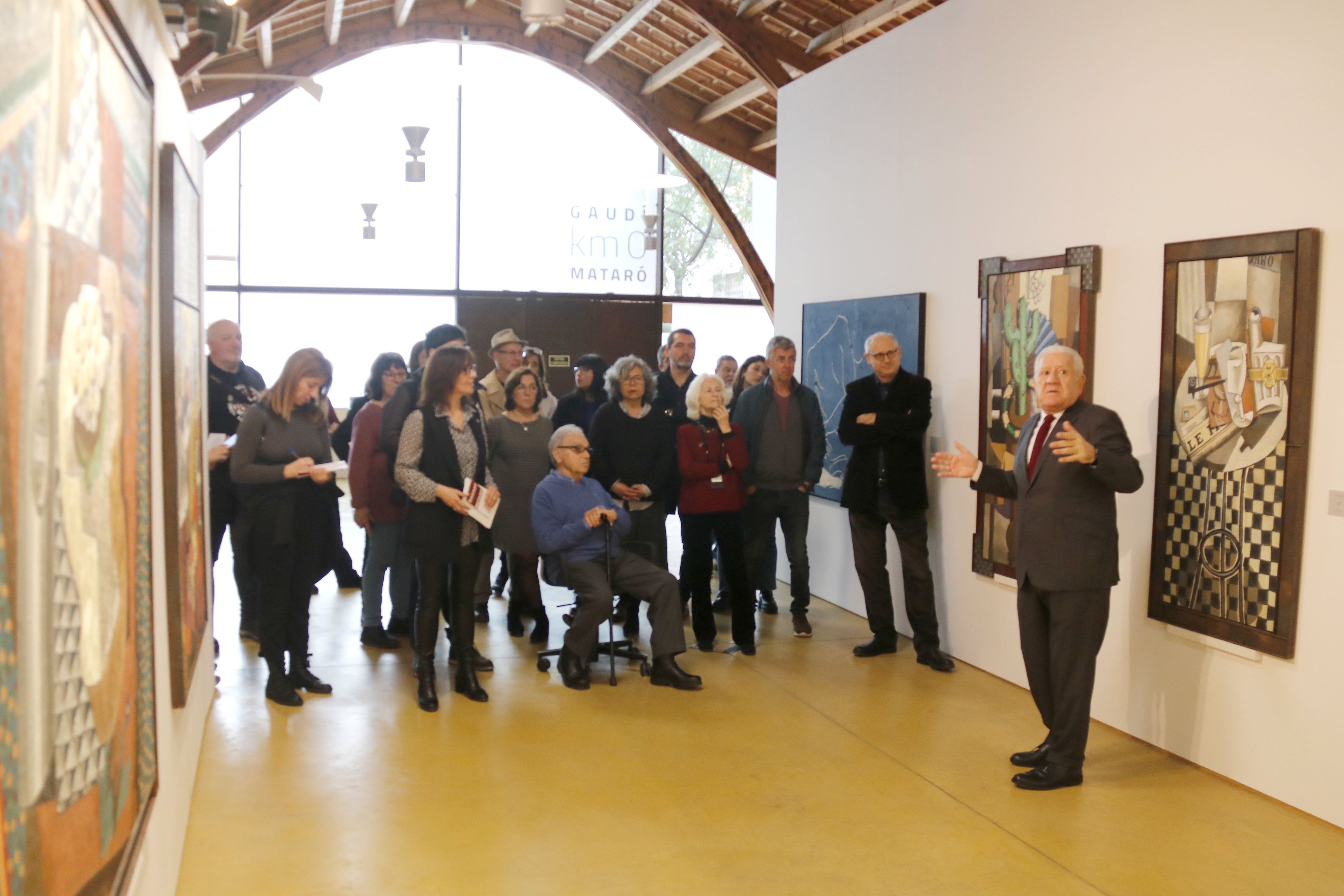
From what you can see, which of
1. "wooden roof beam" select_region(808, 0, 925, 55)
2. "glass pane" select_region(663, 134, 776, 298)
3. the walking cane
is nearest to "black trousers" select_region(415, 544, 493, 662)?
the walking cane

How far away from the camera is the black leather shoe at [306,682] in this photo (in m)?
5.11

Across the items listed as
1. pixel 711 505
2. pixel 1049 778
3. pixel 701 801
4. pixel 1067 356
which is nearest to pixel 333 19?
pixel 711 505

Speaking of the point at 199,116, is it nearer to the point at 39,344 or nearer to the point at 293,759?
the point at 293,759

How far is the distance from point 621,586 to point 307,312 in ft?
33.5

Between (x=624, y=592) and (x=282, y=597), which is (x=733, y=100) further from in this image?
(x=282, y=597)

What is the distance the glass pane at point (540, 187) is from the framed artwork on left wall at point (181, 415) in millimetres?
10371

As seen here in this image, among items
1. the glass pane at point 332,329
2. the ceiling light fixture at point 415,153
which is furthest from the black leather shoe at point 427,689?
the glass pane at point 332,329

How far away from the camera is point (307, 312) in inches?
566

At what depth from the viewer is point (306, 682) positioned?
5.11m

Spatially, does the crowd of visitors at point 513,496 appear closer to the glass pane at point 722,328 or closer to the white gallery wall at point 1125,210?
the white gallery wall at point 1125,210

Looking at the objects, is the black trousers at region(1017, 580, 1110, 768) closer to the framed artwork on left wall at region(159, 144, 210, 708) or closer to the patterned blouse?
the patterned blouse

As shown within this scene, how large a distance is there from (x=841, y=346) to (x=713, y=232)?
352 inches

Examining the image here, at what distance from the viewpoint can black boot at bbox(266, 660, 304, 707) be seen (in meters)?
4.96

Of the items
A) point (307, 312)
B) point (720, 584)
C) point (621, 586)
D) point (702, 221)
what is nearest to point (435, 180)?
point (307, 312)
